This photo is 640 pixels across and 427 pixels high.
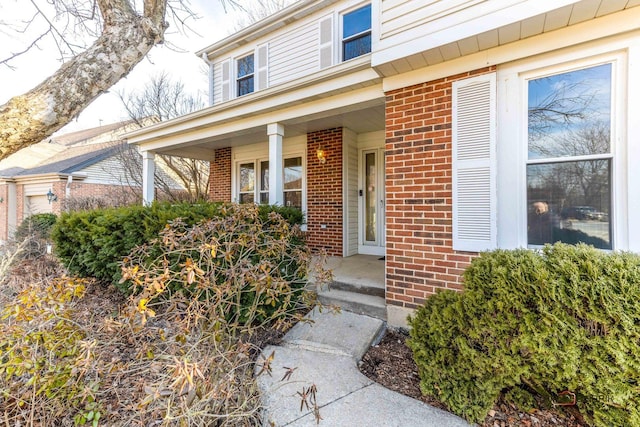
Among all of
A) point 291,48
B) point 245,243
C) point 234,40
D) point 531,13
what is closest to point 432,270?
point 245,243

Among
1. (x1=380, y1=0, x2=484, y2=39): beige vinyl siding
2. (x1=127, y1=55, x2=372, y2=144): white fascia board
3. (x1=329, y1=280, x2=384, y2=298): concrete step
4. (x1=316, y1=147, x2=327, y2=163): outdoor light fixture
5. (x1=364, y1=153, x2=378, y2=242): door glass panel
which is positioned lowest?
(x1=329, y1=280, x2=384, y2=298): concrete step

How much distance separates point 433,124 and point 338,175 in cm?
286

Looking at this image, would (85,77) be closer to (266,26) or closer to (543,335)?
(543,335)

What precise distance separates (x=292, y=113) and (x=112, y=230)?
3.20 m

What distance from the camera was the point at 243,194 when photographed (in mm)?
7723

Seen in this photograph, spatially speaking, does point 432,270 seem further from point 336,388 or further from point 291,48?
point 291,48

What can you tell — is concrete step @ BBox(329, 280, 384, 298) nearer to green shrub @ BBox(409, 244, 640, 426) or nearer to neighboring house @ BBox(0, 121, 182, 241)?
green shrub @ BBox(409, 244, 640, 426)

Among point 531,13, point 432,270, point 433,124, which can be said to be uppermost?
point 531,13

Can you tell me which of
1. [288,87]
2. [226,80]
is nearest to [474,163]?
[288,87]

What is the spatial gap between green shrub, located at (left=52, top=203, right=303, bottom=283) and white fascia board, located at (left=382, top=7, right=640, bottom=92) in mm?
2382

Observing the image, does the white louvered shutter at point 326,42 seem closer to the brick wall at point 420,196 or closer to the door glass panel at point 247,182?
the door glass panel at point 247,182

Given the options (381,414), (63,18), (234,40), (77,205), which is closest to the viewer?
(381,414)

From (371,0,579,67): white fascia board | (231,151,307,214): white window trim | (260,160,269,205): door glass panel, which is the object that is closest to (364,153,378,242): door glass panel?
(231,151,307,214): white window trim

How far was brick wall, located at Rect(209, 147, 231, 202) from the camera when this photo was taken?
307 inches
